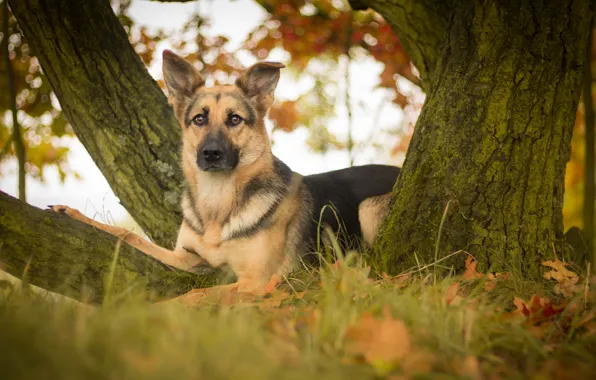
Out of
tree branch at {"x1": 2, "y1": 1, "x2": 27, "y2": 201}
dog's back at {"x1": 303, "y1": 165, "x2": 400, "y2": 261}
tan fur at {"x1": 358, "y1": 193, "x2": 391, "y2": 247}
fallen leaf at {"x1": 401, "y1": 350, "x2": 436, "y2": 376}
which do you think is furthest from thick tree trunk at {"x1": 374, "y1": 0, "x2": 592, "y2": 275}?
tree branch at {"x1": 2, "y1": 1, "x2": 27, "y2": 201}

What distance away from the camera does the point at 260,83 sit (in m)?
4.65

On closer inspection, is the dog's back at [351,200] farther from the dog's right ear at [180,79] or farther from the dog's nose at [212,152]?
the dog's right ear at [180,79]

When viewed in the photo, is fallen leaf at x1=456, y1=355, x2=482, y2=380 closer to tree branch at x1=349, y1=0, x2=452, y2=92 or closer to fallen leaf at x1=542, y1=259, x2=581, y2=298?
fallen leaf at x1=542, y1=259, x2=581, y2=298

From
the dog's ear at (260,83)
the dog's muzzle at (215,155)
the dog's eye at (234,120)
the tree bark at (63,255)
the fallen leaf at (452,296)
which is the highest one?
the dog's ear at (260,83)

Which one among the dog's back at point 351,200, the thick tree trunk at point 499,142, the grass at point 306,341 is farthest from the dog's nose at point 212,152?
the grass at point 306,341

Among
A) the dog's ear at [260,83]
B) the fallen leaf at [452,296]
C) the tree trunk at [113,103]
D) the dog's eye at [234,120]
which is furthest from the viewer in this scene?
the dog's ear at [260,83]

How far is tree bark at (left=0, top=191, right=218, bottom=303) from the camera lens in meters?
2.90

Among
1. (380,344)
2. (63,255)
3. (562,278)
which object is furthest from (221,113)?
(380,344)

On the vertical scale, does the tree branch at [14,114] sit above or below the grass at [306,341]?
above

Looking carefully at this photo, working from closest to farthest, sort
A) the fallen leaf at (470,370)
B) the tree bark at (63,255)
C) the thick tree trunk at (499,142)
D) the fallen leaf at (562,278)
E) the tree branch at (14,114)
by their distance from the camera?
the fallen leaf at (470,370) < the tree bark at (63,255) < the fallen leaf at (562,278) < the thick tree trunk at (499,142) < the tree branch at (14,114)

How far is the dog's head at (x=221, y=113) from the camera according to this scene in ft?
13.9

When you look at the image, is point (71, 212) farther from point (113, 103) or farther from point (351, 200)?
point (351, 200)

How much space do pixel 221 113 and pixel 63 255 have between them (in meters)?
1.85

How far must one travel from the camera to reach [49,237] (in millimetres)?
2973
